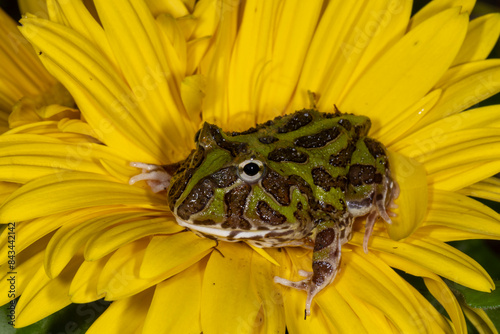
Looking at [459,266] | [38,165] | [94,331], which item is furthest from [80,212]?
[459,266]

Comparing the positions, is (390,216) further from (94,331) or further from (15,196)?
(15,196)

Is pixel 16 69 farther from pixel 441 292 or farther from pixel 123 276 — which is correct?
pixel 441 292

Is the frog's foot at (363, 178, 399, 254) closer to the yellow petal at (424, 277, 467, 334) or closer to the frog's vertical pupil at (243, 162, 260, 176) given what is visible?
the yellow petal at (424, 277, 467, 334)

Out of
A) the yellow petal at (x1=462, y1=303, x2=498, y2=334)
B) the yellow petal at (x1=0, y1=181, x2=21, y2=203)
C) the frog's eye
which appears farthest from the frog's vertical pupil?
the yellow petal at (x1=462, y1=303, x2=498, y2=334)

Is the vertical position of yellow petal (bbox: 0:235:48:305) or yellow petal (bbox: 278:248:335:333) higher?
yellow petal (bbox: 278:248:335:333)

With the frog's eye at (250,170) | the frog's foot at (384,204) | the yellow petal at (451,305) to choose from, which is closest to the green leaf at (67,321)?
the frog's eye at (250,170)

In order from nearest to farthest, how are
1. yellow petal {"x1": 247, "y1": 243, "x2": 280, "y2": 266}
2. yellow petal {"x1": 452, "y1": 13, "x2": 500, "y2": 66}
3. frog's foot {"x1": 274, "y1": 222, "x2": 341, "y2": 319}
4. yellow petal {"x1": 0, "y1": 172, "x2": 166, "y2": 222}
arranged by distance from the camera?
yellow petal {"x1": 0, "y1": 172, "x2": 166, "y2": 222} → frog's foot {"x1": 274, "y1": 222, "x2": 341, "y2": 319} → yellow petal {"x1": 247, "y1": 243, "x2": 280, "y2": 266} → yellow petal {"x1": 452, "y1": 13, "x2": 500, "y2": 66}

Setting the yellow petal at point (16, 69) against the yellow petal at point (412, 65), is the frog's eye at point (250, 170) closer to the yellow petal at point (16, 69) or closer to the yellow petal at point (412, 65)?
the yellow petal at point (412, 65)
